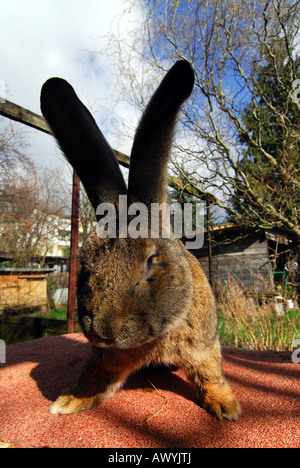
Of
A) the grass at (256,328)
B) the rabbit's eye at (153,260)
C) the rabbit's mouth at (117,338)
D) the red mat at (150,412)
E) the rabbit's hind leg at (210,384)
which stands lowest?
the grass at (256,328)

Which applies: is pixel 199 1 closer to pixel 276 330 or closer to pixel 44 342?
pixel 276 330

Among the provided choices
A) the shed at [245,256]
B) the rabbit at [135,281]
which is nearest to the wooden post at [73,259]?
the rabbit at [135,281]

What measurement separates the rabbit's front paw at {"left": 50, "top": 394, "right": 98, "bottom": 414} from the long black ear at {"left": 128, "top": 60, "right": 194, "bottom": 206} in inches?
48.7

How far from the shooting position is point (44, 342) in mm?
3256

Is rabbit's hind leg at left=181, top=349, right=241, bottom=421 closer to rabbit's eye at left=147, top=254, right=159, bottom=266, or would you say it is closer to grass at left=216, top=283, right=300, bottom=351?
rabbit's eye at left=147, top=254, right=159, bottom=266

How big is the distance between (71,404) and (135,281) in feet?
2.95

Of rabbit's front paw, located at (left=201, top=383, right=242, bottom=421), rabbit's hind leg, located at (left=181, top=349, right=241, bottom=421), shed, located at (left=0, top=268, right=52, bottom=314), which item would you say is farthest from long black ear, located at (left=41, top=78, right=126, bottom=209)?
shed, located at (left=0, top=268, right=52, bottom=314)

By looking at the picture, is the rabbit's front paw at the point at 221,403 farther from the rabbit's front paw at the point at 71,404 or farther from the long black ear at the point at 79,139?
the long black ear at the point at 79,139

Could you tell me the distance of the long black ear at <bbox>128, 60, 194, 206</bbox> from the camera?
1512 mm

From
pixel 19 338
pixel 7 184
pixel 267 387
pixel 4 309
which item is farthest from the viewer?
pixel 4 309

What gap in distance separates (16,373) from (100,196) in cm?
162

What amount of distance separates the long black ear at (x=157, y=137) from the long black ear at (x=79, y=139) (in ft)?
0.58

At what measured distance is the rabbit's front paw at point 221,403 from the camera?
1.58 metres
